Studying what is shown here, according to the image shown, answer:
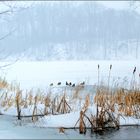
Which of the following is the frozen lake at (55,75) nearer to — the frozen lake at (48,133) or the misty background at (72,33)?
the frozen lake at (48,133)

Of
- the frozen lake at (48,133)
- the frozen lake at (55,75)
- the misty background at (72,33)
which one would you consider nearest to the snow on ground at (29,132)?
the frozen lake at (48,133)

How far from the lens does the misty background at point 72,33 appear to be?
3920 inches

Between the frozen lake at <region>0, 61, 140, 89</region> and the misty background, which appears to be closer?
the frozen lake at <region>0, 61, 140, 89</region>

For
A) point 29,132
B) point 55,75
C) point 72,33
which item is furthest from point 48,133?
point 72,33

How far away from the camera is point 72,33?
12044 centimetres

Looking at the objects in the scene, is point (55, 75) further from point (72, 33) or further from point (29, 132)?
point (72, 33)

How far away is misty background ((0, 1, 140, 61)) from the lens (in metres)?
99.6

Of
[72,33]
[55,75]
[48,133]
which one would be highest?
[72,33]

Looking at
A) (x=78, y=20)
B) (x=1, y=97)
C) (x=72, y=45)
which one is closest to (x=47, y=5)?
(x=78, y=20)

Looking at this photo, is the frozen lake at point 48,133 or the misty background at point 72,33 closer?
the frozen lake at point 48,133

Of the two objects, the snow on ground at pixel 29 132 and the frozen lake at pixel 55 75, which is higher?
the frozen lake at pixel 55 75

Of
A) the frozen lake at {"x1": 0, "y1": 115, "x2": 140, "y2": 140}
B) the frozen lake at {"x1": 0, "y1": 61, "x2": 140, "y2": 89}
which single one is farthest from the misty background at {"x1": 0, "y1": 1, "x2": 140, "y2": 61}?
the frozen lake at {"x1": 0, "y1": 115, "x2": 140, "y2": 140}

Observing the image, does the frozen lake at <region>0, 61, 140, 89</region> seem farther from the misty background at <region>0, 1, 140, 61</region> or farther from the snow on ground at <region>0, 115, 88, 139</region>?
the misty background at <region>0, 1, 140, 61</region>

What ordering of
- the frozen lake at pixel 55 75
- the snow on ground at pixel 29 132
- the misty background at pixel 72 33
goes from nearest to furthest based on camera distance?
the snow on ground at pixel 29 132 < the frozen lake at pixel 55 75 < the misty background at pixel 72 33
